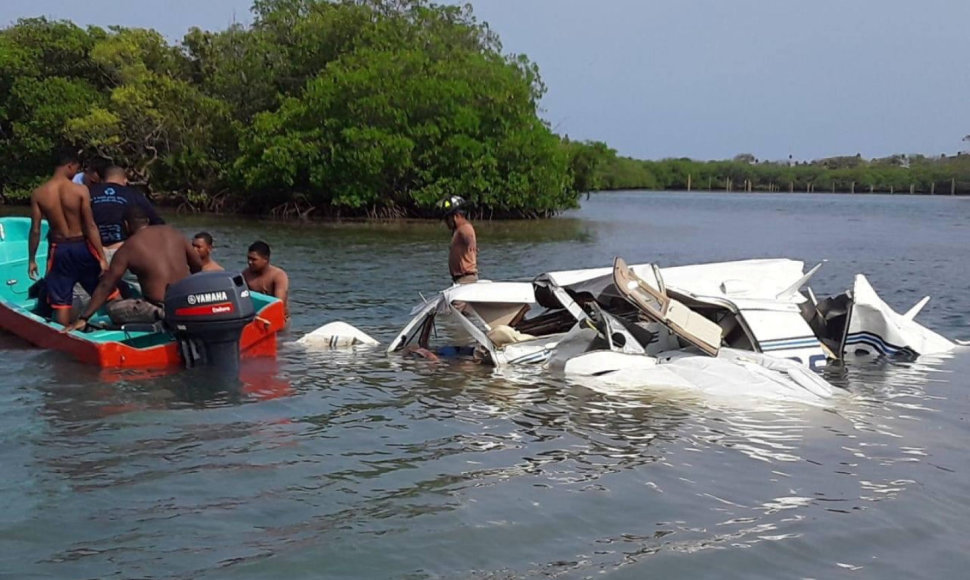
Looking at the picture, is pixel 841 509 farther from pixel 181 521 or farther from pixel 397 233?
pixel 397 233

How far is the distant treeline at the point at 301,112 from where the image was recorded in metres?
42.7

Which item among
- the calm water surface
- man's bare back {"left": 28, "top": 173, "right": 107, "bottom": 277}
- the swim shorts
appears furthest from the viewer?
the swim shorts

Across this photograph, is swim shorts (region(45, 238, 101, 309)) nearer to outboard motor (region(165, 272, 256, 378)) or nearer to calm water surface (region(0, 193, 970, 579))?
calm water surface (region(0, 193, 970, 579))

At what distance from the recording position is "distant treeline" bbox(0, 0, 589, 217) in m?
42.7

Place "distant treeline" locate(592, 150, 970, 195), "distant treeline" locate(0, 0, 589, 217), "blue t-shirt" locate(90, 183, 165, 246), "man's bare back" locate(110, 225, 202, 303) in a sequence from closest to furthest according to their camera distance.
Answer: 1. "man's bare back" locate(110, 225, 202, 303)
2. "blue t-shirt" locate(90, 183, 165, 246)
3. "distant treeline" locate(0, 0, 589, 217)
4. "distant treeline" locate(592, 150, 970, 195)

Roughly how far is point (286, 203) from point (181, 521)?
134 ft

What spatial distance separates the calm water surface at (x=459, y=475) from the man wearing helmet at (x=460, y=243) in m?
1.46

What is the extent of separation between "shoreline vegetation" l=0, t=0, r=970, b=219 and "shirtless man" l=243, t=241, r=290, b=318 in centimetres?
2899

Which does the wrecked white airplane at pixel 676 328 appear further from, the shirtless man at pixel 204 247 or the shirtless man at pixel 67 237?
the shirtless man at pixel 67 237

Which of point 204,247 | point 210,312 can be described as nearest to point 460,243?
point 204,247

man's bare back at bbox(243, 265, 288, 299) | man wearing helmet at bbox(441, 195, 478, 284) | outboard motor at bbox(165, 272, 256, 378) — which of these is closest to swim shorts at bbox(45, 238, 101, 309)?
outboard motor at bbox(165, 272, 256, 378)

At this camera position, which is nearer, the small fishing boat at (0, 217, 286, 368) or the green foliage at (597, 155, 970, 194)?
the small fishing boat at (0, 217, 286, 368)

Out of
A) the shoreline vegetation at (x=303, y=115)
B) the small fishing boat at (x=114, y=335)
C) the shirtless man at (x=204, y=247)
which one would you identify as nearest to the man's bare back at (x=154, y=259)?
the small fishing boat at (x=114, y=335)

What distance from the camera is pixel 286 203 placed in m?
46.0
